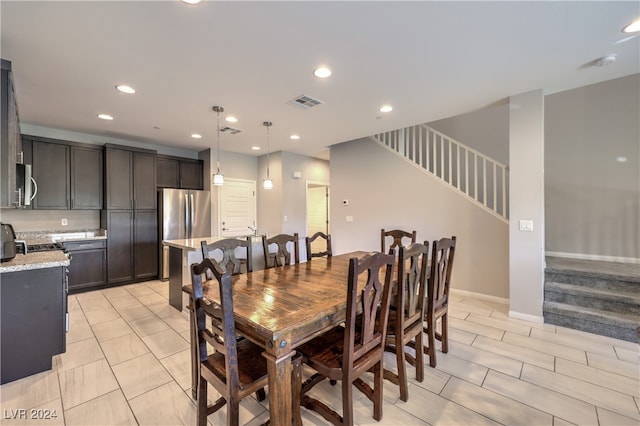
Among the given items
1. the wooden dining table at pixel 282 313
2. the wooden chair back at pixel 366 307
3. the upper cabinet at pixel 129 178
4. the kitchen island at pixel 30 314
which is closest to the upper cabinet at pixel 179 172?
the upper cabinet at pixel 129 178

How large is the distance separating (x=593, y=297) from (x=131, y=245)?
6563 mm

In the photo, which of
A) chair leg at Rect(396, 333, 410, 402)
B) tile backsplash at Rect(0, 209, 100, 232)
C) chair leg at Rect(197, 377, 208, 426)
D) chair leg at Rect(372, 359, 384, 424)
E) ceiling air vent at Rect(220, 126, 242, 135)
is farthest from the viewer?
ceiling air vent at Rect(220, 126, 242, 135)

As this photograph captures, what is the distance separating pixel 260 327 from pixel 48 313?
2.21 m

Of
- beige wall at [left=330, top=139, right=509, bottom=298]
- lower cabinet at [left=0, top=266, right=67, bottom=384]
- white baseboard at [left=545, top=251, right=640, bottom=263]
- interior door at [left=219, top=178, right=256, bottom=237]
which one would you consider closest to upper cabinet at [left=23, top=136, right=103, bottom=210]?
interior door at [left=219, top=178, right=256, bottom=237]

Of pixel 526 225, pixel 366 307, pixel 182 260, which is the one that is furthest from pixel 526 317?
pixel 182 260

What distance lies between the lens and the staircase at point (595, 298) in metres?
2.77

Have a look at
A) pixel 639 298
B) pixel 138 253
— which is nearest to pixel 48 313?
pixel 138 253

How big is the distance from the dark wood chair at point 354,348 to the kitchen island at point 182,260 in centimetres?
206

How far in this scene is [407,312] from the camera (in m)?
1.99

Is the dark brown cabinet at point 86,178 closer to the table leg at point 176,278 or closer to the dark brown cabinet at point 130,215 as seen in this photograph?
the dark brown cabinet at point 130,215

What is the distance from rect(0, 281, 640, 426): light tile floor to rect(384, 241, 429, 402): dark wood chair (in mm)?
157

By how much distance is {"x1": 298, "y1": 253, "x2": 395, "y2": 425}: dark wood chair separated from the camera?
4.76 ft

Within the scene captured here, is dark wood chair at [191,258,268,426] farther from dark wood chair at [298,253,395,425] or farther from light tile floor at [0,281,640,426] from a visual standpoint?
light tile floor at [0,281,640,426]

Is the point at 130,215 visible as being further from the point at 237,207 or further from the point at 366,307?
the point at 366,307
